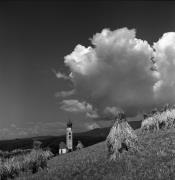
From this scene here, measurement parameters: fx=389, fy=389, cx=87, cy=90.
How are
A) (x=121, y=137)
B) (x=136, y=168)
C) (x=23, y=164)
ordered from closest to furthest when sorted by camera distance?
(x=136, y=168)
(x=121, y=137)
(x=23, y=164)

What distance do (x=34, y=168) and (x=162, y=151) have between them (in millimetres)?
25055

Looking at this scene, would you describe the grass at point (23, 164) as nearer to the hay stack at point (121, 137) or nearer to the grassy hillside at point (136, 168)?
the hay stack at point (121, 137)

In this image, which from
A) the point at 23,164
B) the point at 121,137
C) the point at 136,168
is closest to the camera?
the point at 136,168

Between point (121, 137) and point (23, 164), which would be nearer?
point (121, 137)

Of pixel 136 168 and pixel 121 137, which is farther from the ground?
pixel 121 137

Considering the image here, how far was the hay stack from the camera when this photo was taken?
133ft

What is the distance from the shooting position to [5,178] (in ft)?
188

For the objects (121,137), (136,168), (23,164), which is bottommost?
(136,168)

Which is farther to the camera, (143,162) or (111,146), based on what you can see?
(111,146)

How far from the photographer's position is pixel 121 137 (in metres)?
41.2

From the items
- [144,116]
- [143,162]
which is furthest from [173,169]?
[144,116]

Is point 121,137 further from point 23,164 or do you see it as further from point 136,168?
point 23,164

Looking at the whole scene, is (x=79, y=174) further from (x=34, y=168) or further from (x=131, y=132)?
(x=34, y=168)

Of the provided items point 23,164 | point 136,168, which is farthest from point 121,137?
point 23,164
